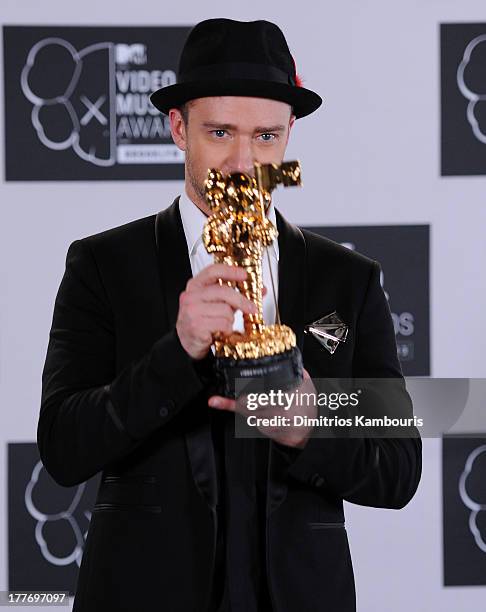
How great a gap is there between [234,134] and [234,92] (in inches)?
2.1

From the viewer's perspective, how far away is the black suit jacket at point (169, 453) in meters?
1.18

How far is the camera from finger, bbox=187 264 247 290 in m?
1.04

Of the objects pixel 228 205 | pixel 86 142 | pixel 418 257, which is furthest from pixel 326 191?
pixel 228 205

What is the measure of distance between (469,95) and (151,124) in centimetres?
73

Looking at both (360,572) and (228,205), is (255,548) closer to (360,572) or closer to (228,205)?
(228,205)

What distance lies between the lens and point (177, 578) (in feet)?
3.96

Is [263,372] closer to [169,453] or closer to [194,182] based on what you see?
[169,453]

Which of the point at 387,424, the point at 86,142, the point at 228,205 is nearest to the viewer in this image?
the point at 228,205

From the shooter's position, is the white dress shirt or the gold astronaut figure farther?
the white dress shirt

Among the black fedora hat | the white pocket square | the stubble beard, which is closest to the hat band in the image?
the black fedora hat

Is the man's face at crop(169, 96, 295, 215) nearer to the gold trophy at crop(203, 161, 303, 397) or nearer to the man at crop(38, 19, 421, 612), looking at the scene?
the man at crop(38, 19, 421, 612)

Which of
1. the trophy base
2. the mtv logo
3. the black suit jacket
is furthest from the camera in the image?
the mtv logo

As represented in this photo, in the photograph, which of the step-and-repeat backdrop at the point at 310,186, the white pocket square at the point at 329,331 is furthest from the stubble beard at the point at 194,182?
the step-and-repeat backdrop at the point at 310,186

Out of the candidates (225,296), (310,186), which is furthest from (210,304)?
(310,186)
